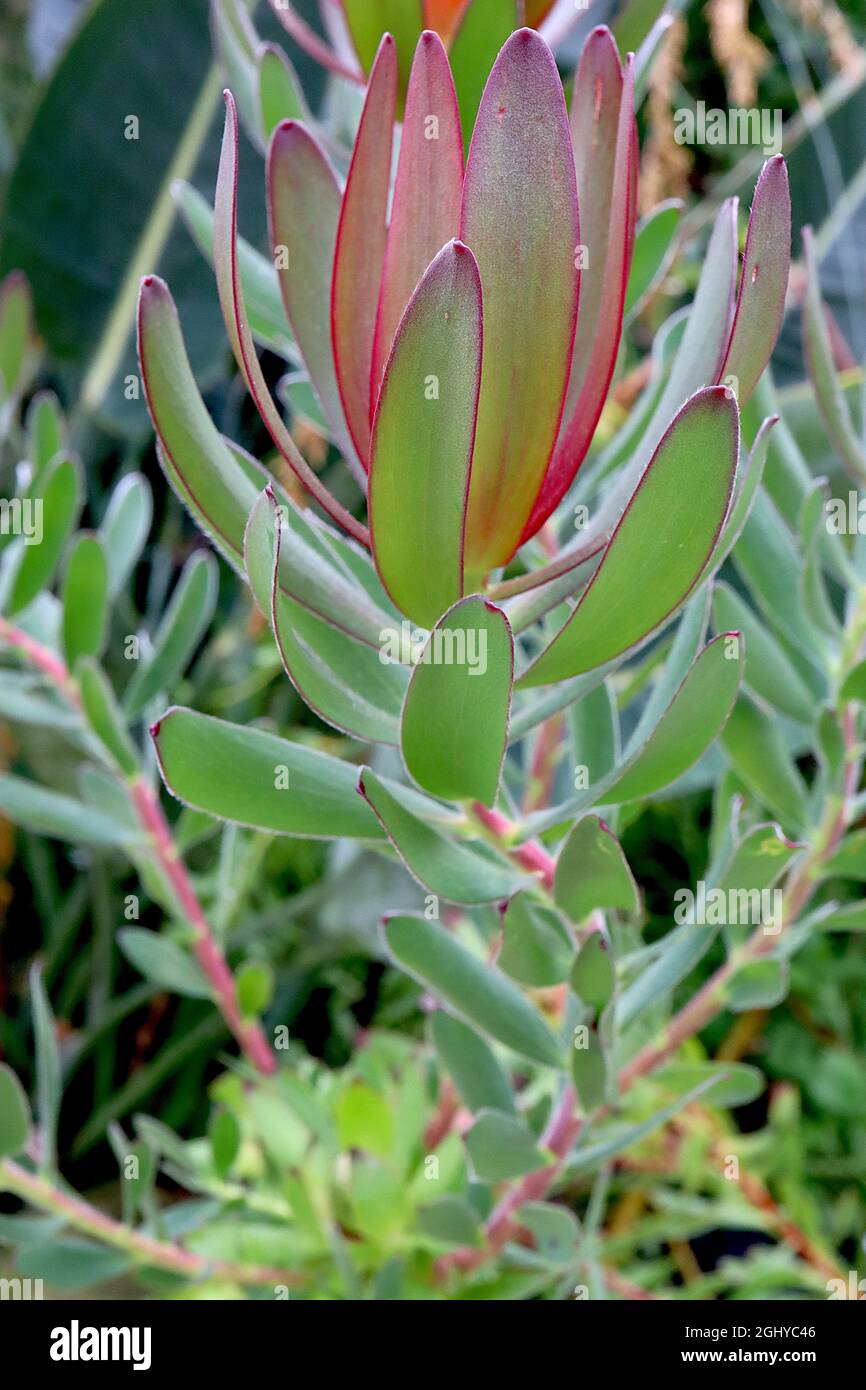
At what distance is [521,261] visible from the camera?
0.21 metres

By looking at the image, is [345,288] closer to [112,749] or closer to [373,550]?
[373,550]

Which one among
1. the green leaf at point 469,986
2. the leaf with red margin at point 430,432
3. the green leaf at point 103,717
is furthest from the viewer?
the green leaf at point 103,717

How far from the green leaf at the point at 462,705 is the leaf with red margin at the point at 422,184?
7 centimetres

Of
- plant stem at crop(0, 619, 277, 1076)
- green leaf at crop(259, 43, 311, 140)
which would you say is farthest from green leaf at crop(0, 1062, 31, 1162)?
green leaf at crop(259, 43, 311, 140)

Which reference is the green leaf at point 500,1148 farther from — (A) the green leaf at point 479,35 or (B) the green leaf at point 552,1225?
(A) the green leaf at point 479,35

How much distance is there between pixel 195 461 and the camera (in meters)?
0.23

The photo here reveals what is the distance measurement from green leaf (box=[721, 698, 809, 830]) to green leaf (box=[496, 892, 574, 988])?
3.5 inches

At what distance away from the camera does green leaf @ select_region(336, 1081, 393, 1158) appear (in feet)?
1.62

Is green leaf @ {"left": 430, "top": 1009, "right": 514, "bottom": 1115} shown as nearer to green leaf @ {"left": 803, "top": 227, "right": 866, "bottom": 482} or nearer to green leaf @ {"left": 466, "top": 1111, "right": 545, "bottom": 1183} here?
green leaf @ {"left": 466, "top": 1111, "right": 545, "bottom": 1183}

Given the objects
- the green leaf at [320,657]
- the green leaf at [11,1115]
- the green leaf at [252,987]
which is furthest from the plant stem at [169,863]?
the green leaf at [320,657]

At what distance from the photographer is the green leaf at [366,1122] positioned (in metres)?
0.49
